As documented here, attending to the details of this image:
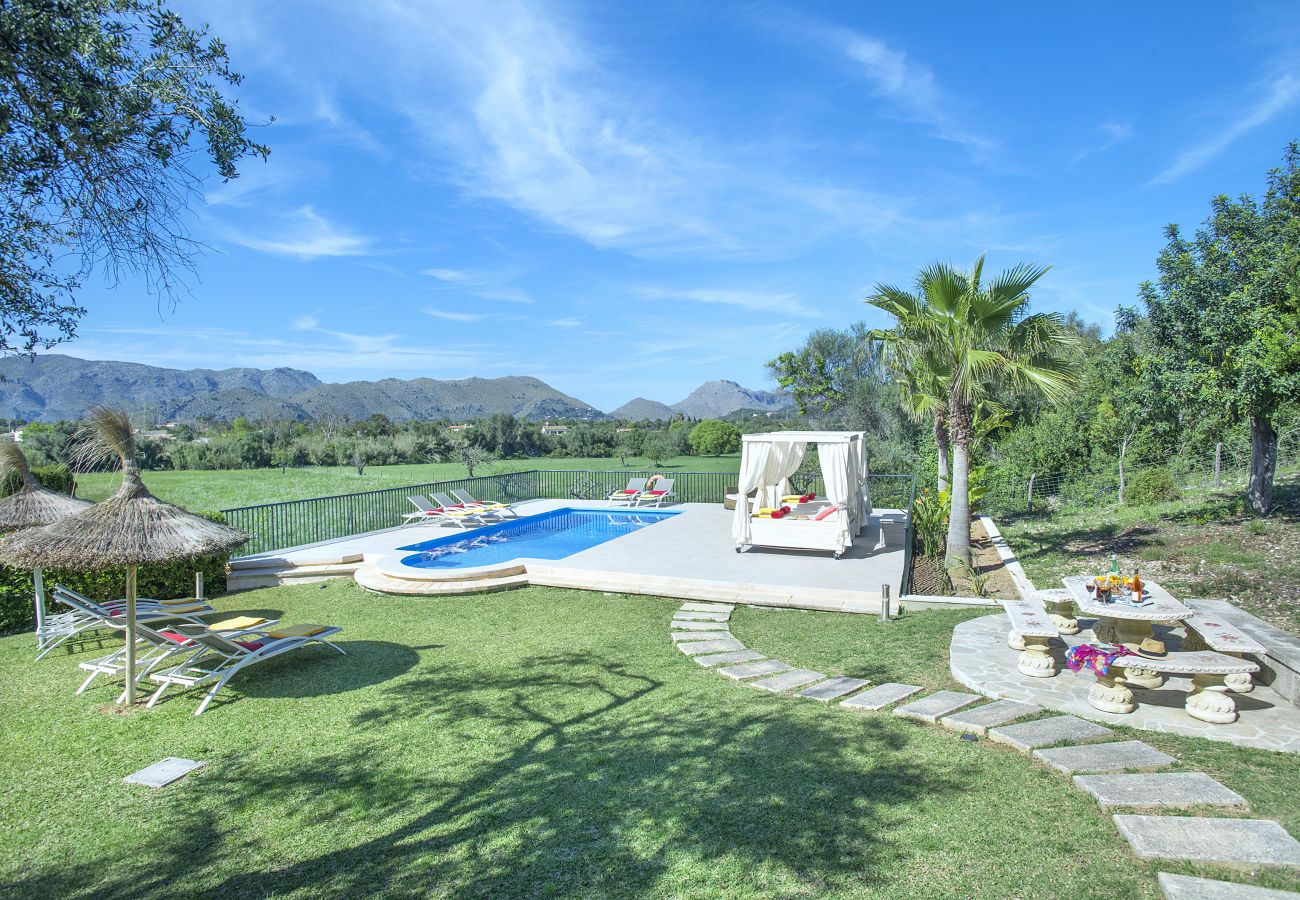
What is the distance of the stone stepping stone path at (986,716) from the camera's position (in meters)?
4.25

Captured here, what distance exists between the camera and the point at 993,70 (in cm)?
1345

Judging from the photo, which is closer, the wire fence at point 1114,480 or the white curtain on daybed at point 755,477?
the white curtain on daybed at point 755,477

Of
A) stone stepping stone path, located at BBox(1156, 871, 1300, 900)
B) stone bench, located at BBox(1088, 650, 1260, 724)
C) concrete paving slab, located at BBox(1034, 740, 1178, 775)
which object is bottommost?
concrete paving slab, located at BBox(1034, 740, 1178, 775)

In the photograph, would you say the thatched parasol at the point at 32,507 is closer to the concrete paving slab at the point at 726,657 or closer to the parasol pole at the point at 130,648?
the parasol pole at the point at 130,648

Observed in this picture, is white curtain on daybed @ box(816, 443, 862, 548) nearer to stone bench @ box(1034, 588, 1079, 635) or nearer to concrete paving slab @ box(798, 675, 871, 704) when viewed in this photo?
stone bench @ box(1034, 588, 1079, 635)

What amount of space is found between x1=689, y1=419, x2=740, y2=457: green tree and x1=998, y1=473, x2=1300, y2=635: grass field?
63.0ft

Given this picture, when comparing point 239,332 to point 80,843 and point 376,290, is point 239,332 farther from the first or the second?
point 80,843

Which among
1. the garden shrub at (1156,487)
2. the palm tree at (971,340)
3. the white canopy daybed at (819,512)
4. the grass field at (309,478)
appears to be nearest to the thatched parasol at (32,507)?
the white canopy daybed at (819,512)

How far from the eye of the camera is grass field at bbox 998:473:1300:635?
7542 millimetres

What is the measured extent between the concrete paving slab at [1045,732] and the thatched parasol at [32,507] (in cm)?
854

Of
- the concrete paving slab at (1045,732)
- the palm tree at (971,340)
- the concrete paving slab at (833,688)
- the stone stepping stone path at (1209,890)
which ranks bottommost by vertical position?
the concrete paving slab at (833,688)

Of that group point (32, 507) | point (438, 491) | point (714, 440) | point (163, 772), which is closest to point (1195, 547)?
point (163, 772)

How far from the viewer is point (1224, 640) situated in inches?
182

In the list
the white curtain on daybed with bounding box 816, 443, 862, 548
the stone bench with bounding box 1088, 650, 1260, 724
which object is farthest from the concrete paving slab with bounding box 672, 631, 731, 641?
the white curtain on daybed with bounding box 816, 443, 862, 548
